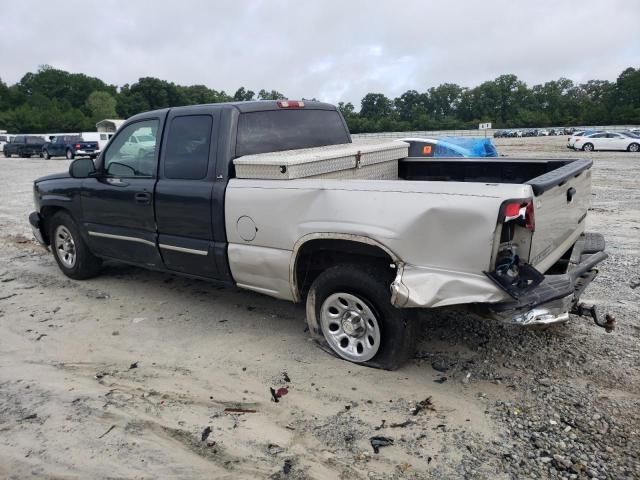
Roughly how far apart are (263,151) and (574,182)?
2587 millimetres

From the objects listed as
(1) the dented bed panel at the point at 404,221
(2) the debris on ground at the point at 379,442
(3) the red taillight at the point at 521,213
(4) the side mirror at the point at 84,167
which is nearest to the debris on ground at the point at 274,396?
(2) the debris on ground at the point at 379,442

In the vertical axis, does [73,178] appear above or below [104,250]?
above

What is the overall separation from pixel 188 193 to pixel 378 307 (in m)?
1.99

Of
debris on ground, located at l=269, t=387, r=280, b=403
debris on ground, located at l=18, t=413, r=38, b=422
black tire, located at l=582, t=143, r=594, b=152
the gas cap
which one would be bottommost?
black tire, located at l=582, t=143, r=594, b=152

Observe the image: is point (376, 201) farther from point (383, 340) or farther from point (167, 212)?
point (167, 212)

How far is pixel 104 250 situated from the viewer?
18.6ft

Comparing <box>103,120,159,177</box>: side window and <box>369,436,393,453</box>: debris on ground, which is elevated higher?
<box>103,120,159,177</box>: side window

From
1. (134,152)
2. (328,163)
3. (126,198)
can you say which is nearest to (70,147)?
(134,152)

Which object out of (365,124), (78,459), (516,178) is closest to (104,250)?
(78,459)

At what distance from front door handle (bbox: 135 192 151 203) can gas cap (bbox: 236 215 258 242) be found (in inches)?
46.3

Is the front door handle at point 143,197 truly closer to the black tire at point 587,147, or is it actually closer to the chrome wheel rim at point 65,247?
the chrome wheel rim at point 65,247

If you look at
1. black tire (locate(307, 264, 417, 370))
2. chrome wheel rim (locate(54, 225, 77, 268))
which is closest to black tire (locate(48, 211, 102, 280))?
chrome wheel rim (locate(54, 225, 77, 268))

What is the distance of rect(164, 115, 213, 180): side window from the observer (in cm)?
454

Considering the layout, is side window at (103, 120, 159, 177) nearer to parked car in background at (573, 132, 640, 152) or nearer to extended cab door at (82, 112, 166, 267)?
extended cab door at (82, 112, 166, 267)
